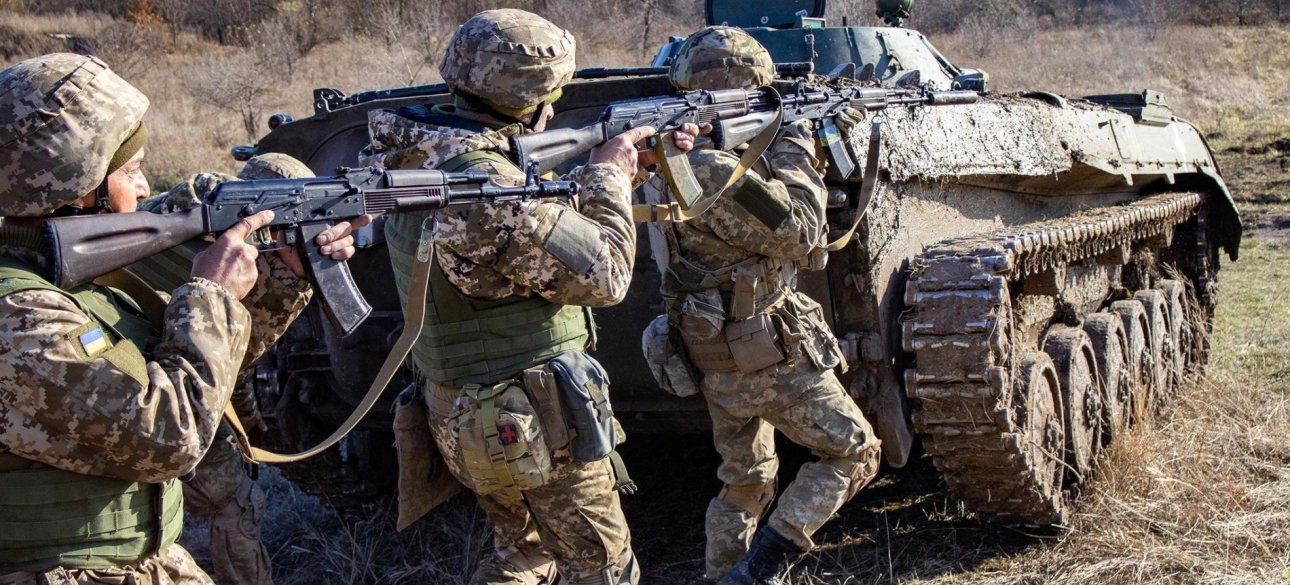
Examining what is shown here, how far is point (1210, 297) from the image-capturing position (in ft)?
28.6

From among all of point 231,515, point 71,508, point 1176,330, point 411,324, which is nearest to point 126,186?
point 71,508

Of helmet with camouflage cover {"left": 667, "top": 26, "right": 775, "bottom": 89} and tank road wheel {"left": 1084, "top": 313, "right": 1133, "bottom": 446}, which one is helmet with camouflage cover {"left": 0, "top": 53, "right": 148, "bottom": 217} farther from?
tank road wheel {"left": 1084, "top": 313, "right": 1133, "bottom": 446}

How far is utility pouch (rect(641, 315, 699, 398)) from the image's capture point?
14.5 feet

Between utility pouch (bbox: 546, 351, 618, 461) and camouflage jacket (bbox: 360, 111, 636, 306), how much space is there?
202 mm

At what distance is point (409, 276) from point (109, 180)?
1056 mm

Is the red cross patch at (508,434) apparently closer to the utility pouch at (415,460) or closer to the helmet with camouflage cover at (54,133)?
the utility pouch at (415,460)

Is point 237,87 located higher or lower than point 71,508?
lower

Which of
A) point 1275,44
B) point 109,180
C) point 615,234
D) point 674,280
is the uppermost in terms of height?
point 109,180

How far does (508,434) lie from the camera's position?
3.40m

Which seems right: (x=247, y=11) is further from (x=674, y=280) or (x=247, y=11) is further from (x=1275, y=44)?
(x=674, y=280)

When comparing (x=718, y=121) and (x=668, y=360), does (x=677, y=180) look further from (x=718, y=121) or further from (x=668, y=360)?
(x=668, y=360)

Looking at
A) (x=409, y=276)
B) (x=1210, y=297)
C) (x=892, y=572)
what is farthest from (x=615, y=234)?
(x=1210, y=297)

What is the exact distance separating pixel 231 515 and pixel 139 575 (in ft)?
6.84

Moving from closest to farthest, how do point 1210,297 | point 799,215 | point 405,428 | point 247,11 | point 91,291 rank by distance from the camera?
1. point 91,291
2. point 405,428
3. point 799,215
4. point 1210,297
5. point 247,11
